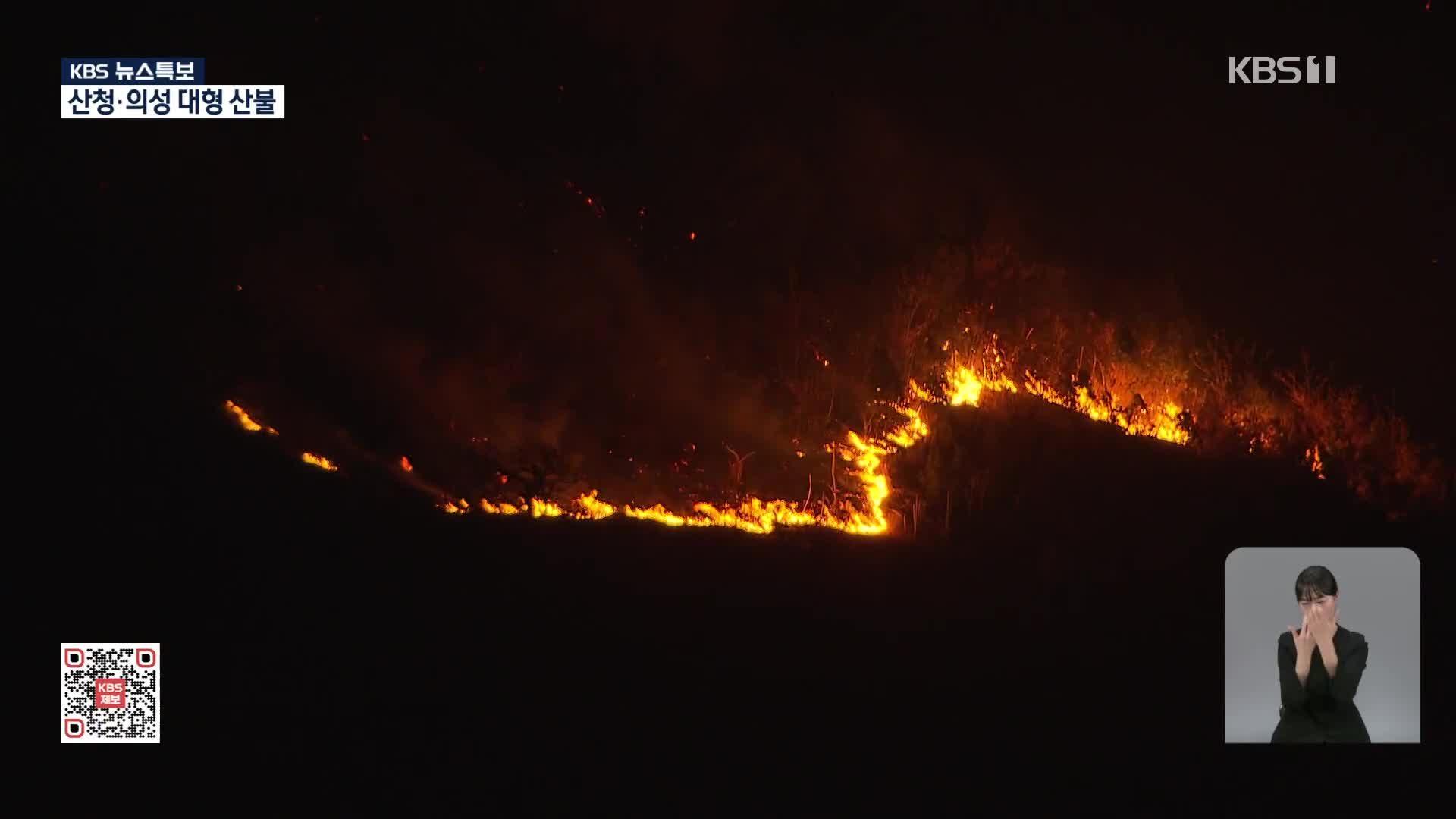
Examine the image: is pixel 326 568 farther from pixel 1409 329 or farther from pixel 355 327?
pixel 1409 329

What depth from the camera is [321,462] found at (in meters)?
6.01

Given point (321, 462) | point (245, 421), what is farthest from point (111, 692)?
point (245, 421)

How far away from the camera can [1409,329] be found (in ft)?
18.2

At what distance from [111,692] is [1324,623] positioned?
17.0 ft

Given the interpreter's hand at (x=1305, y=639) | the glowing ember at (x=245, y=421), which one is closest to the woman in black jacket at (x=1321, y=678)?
the interpreter's hand at (x=1305, y=639)

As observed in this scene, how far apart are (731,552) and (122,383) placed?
4.08m

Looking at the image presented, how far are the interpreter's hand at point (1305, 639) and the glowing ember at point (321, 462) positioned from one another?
4842 millimetres

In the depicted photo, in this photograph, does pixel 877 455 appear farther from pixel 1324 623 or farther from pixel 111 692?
pixel 111 692

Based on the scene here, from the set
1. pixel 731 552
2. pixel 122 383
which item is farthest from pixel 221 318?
pixel 731 552

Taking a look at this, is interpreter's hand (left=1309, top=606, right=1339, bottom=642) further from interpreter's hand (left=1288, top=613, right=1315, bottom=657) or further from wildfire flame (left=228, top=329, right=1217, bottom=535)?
wildfire flame (left=228, top=329, right=1217, bottom=535)

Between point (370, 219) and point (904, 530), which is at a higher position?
point (370, 219)

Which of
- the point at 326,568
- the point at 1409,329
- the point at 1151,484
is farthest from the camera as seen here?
the point at 1409,329

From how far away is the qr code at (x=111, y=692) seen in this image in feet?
15.3

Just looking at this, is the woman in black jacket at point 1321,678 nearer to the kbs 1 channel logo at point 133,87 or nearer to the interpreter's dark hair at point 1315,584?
the interpreter's dark hair at point 1315,584
